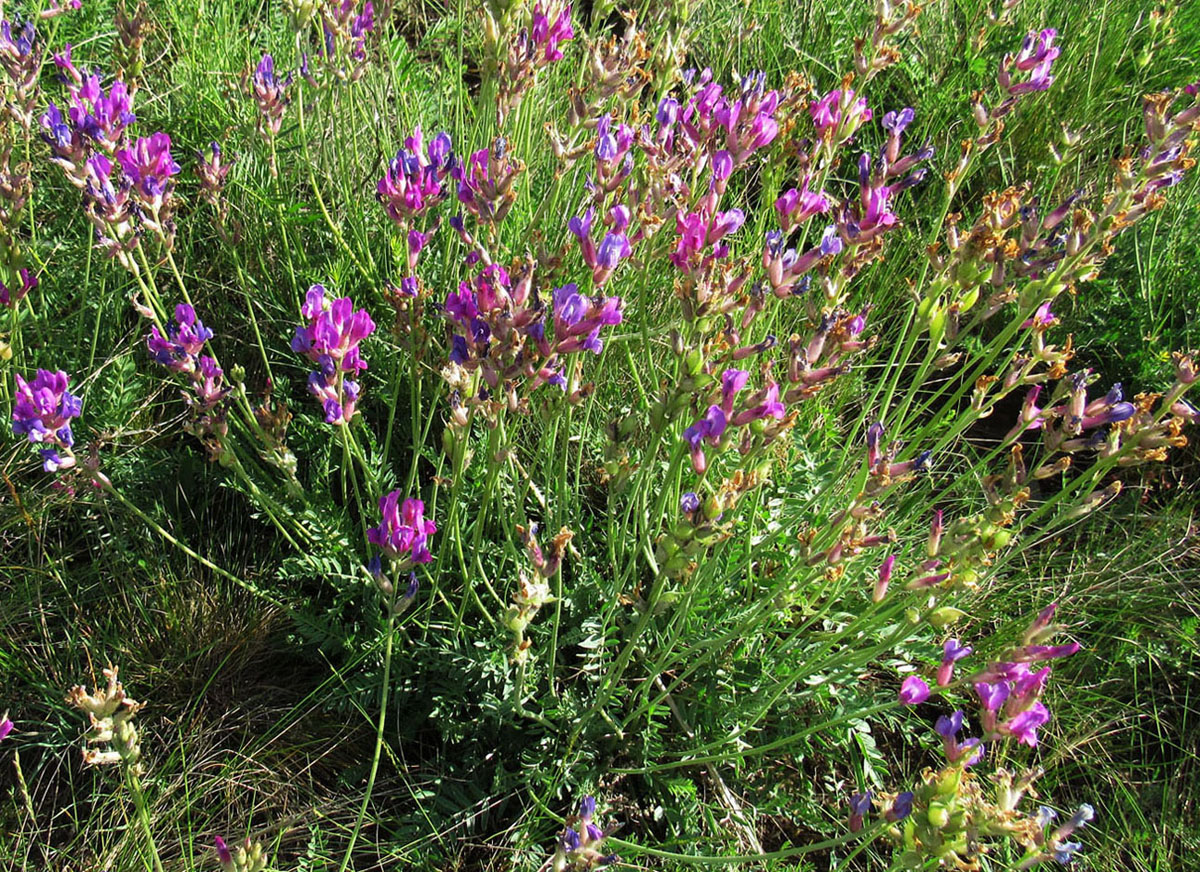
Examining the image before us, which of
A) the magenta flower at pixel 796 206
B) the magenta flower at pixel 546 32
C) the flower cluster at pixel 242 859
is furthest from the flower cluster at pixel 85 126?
the magenta flower at pixel 796 206

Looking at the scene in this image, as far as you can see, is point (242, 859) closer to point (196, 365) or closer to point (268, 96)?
point (196, 365)

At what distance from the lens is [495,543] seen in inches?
93.5

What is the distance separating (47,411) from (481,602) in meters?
0.94

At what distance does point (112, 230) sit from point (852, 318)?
1388mm

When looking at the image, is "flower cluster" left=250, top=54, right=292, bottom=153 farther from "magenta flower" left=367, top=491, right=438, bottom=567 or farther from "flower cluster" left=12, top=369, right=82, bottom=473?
"magenta flower" left=367, top=491, right=438, bottom=567

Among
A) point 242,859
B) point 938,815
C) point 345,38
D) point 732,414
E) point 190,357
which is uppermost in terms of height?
point 345,38

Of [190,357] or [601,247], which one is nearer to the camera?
[601,247]

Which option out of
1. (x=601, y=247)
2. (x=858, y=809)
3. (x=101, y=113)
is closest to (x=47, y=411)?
(x=101, y=113)

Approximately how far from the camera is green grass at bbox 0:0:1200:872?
2.03 meters

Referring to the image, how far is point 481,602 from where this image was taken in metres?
2.17

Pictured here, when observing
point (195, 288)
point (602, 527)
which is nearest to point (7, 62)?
point (195, 288)

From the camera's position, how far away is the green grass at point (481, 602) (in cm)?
203

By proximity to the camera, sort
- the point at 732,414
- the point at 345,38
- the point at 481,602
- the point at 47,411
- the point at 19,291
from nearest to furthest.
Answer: the point at 732,414, the point at 47,411, the point at 19,291, the point at 481,602, the point at 345,38

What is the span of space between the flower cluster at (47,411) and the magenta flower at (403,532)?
1.96 ft
